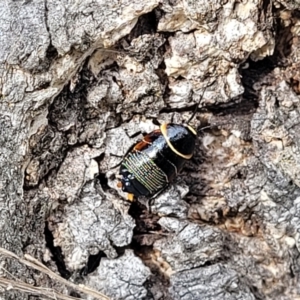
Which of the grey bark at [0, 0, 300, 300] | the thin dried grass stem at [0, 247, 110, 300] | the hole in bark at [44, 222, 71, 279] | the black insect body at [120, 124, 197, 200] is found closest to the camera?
the thin dried grass stem at [0, 247, 110, 300]

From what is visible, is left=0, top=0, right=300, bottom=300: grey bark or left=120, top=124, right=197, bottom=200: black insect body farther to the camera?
left=120, top=124, right=197, bottom=200: black insect body

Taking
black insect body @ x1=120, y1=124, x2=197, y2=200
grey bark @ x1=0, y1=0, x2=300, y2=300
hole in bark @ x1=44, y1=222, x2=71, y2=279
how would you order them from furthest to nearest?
black insect body @ x1=120, y1=124, x2=197, y2=200 → hole in bark @ x1=44, y1=222, x2=71, y2=279 → grey bark @ x1=0, y1=0, x2=300, y2=300

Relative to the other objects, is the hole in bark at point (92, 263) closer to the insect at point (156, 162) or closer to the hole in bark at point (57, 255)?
the hole in bark at point (57, 255)

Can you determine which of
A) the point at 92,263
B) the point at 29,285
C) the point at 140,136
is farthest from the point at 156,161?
the point at 29,285

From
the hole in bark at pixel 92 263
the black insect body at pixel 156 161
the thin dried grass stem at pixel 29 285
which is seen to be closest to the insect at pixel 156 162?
the black insect body at pixel 156 161

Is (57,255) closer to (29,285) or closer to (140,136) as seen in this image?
(29,285)

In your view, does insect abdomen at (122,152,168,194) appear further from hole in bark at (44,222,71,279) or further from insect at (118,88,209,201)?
hole in bark at (44,222,71,279)

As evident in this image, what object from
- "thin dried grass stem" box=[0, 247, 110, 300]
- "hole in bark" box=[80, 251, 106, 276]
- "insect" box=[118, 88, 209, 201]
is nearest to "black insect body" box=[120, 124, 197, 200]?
"insect" box=[118, 88, 209, 201]

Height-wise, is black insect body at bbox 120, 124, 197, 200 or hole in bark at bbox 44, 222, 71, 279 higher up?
black insect body at bbox 120, 124, 197, 200
